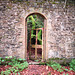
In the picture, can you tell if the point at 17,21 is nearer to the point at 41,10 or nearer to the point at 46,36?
the point at 41,10

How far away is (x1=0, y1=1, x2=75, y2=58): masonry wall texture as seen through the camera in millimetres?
3861

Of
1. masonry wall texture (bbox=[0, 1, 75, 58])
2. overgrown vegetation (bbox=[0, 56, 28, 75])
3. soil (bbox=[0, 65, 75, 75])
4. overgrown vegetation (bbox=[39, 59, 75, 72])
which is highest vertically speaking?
masonry wall texture (bbox=[0, 1, 75, 58])

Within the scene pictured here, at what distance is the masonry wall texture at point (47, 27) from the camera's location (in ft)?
12.7

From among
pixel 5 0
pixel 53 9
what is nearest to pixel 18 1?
pixel 5 0

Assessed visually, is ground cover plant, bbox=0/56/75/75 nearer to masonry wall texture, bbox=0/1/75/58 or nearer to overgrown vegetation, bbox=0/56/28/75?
overgrown vegetation, bbox=0/56/28/75

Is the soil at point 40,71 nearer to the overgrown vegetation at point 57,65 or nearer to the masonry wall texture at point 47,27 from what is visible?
the overgrown vegetation at point 57,65

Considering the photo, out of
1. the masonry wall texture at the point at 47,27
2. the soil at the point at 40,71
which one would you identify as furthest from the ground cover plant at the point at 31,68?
the masonry wall texture at the point at 47,27

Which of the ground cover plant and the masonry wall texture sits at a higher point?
the masonry wall texture

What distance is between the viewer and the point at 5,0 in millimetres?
3838

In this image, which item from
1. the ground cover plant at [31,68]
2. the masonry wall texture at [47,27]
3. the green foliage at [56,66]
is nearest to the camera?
the ground cover plant at [31,68]

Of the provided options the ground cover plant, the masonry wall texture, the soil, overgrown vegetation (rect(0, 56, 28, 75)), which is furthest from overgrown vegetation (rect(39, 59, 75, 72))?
overgrown vegetation (rect(0, 56, 28, 75))

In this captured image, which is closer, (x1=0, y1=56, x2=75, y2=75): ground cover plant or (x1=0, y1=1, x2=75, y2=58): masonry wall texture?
(x1=0, y1=56, x2=75, y2=75): ground cover plant

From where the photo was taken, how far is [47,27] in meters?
4.01

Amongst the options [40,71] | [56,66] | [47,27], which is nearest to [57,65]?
A: [56,66]
